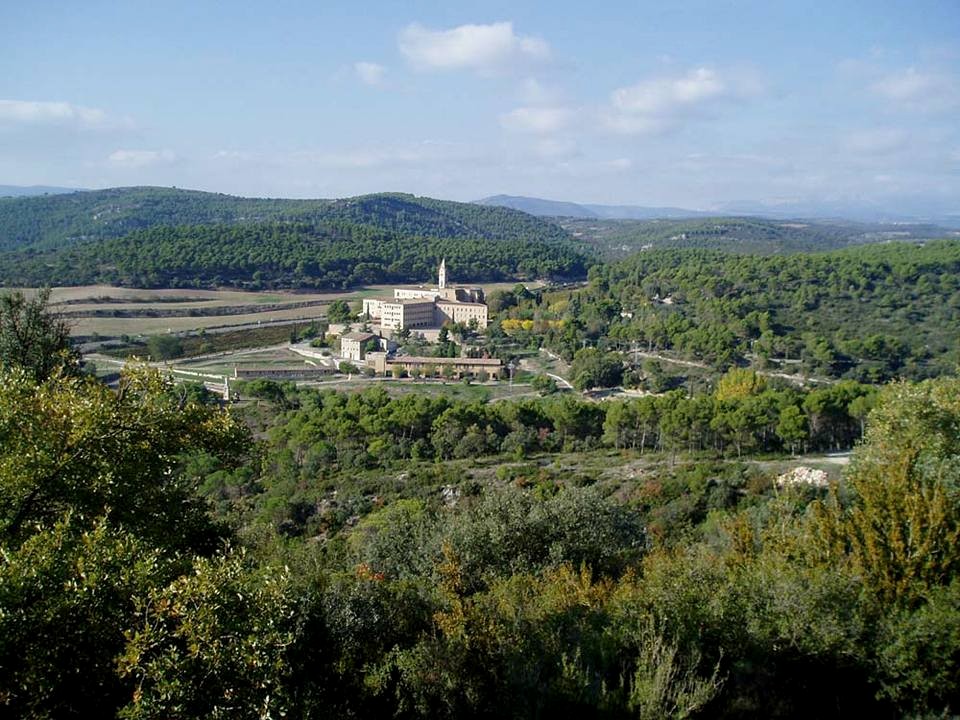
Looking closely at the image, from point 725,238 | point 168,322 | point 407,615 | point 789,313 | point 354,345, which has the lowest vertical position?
point 354,345

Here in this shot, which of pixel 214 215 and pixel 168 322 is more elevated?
pixel 214 215

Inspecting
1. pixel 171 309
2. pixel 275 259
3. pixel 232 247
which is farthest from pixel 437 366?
pixel 232 247

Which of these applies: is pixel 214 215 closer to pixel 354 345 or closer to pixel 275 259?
pixel 275 259

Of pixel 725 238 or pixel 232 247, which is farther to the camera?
pixel 725 238

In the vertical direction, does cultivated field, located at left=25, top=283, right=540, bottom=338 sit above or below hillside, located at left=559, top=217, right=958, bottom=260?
below

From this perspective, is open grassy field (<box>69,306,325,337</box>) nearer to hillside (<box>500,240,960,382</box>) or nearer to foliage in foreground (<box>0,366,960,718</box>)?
hillside (<box>500,240,960,382</box>)

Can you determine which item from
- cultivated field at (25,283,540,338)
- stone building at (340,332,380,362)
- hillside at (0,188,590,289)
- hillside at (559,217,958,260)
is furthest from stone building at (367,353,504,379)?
hillside at (559,217,958,260)

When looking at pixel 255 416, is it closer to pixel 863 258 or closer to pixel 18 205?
pixel 863 258
